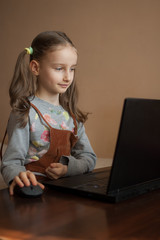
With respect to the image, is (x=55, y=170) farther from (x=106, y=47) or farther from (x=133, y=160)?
(x=106, y=47)

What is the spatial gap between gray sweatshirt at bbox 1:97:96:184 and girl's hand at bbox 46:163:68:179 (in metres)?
0.04

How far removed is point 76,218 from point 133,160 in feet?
0.69

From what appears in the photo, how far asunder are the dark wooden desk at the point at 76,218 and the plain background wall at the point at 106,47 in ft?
7.06

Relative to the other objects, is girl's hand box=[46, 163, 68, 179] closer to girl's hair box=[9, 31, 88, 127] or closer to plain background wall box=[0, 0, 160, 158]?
girl's hair box=[9, 31, 88, 127]

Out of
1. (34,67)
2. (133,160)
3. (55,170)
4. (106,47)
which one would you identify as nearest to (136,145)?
(133,160)

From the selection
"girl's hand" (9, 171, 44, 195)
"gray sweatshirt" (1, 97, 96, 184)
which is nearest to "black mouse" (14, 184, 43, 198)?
"girl's hand" (9, 171, 44, 195)

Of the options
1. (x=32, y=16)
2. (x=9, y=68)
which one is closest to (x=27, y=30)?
(x=32, y=16)

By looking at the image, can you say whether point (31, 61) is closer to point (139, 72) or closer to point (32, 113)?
point (32, 113)

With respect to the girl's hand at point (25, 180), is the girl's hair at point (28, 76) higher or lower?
higher

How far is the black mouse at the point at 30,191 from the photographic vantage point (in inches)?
36.4

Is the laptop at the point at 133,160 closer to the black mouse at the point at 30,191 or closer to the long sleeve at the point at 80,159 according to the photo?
the black mouse at the point at 30,191

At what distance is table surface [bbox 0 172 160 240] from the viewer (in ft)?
2.24

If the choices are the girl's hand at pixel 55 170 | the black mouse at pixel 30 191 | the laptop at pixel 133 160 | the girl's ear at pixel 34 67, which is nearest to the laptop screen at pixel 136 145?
the laptop at pixel 133 160

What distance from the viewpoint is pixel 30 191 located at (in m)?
0.93
